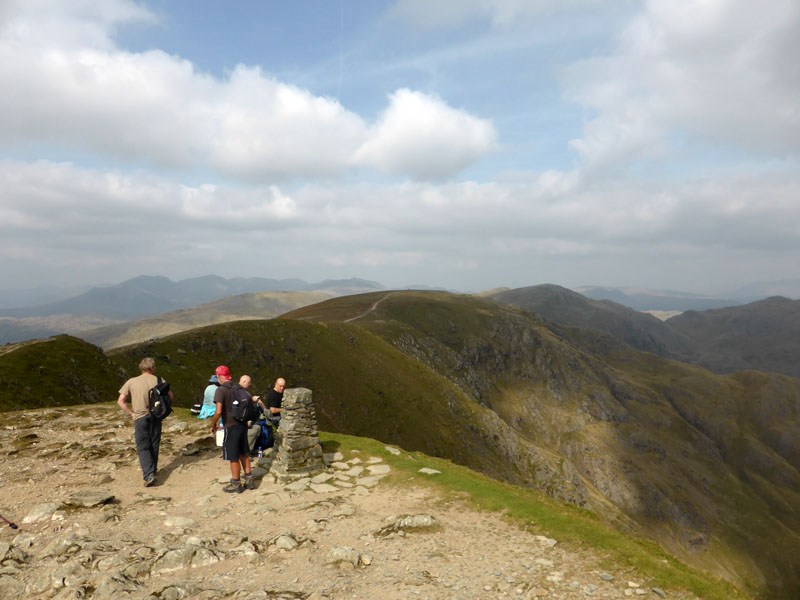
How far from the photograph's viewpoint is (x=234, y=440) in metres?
15.7

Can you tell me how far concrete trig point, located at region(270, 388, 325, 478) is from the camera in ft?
60.0

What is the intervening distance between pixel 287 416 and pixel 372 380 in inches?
2352

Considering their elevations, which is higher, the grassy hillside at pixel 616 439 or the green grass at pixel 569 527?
the green grass at pixel 569 527

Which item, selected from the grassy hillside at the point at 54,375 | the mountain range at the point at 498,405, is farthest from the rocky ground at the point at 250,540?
the mountain range at the point at 498,405

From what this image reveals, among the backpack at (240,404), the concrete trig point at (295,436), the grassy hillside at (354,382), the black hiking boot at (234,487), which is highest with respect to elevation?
the backpack at (240,404)

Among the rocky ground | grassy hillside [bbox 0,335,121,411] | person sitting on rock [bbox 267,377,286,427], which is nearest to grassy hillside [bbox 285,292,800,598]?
grassy hillside [bbox 0,335,121,411]

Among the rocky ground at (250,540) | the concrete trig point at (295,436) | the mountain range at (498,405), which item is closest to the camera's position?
the rocky ground at (250,540)

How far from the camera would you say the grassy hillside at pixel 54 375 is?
2864 cm

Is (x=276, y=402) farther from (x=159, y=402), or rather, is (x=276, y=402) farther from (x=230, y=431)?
(x=159, y=402)

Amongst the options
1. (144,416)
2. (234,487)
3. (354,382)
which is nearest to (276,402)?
(234,487)

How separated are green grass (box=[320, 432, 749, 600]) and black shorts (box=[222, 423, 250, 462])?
7346 millimetres

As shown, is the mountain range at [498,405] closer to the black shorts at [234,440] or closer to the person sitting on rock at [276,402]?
the person sitting on rock at [276,402]

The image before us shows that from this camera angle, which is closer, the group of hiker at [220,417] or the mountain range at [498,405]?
the group of hiker at [220,417]

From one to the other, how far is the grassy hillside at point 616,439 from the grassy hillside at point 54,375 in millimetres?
82942
